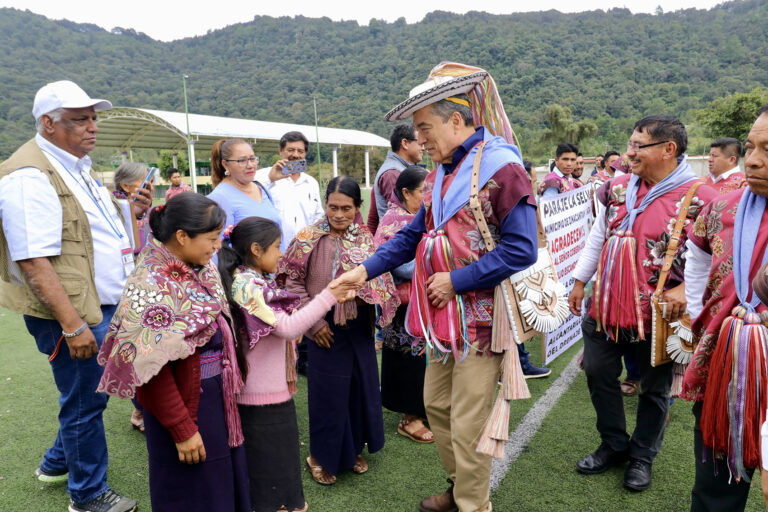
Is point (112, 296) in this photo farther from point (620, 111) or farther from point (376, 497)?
point (620, 111)

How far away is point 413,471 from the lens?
3.30 metres

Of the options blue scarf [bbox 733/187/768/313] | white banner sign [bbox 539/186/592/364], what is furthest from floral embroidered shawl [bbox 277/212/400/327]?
white banner sign [bbox 539/186/592/364]

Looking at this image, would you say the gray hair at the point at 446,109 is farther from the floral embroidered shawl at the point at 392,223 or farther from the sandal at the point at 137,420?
the sandal at the point at 137,420

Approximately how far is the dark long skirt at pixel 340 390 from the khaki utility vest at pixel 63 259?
132cm

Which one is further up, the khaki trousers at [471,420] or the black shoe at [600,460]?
the khaki trousers at [471,420]

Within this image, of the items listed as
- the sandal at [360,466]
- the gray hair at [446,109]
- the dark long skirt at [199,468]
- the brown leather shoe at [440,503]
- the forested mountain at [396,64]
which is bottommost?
the sandal at [360,466]

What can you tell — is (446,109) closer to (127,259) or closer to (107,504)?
(127,259)

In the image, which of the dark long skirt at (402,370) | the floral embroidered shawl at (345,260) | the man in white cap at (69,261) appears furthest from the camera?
the dark long skirt at (402,370)

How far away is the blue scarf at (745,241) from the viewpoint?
1.74m

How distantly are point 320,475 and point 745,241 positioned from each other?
2.60 metres

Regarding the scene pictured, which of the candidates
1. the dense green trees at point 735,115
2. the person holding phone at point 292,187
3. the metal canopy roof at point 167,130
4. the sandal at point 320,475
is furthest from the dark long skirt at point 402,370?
the dense green trees at point 735,115

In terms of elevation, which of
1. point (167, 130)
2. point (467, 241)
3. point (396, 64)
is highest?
point (396, 64)

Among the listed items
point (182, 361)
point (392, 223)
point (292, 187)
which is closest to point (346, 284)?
point (182, 361)

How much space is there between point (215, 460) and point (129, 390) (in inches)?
21.0
